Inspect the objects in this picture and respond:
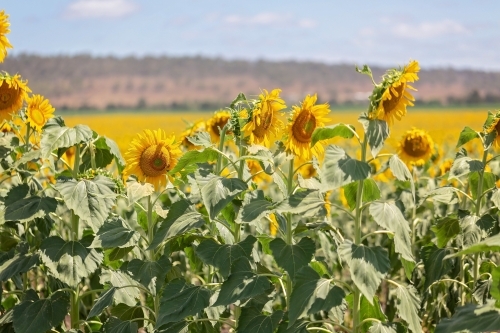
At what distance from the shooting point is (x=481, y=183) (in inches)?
140

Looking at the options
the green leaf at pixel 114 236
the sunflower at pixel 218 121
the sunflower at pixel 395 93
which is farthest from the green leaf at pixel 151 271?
the sunflower at pixel 218 121

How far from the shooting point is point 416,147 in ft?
18.3

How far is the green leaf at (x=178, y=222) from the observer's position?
3.00m

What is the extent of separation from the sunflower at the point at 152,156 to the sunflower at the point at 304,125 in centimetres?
61

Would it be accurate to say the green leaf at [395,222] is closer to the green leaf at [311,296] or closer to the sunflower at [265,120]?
the green leaf at [311,296]

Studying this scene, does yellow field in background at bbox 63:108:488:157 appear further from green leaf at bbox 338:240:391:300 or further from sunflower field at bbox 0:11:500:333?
green leaf at bbox 338:240:391:300

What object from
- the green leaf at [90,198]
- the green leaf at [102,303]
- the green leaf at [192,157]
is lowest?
the green leaf at [102,303]

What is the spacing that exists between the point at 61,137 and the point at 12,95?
0.53 metres

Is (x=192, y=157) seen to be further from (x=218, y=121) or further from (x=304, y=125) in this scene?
(x=218, y=121)

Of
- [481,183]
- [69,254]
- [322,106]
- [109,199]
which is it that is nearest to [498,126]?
[481,183]

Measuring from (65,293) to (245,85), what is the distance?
11574 centimetres

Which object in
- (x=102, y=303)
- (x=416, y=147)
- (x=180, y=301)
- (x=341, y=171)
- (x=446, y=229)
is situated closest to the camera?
(x=341, y=171)

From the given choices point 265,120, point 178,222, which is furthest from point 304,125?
point 178,222

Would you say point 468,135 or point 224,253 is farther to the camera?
point 468,135
